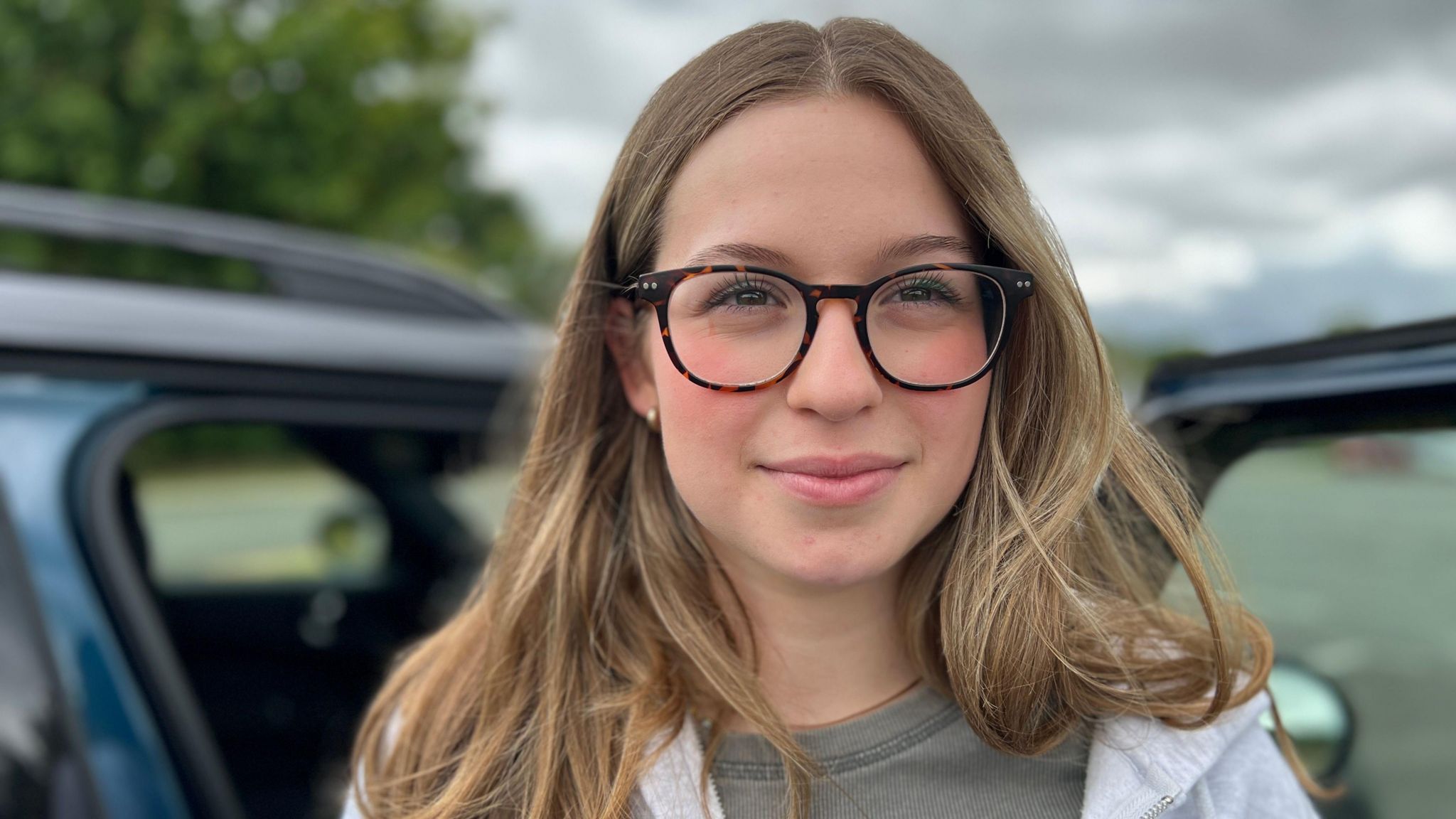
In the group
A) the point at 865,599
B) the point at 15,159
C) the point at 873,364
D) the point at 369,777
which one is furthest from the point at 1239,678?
the point at 15,159

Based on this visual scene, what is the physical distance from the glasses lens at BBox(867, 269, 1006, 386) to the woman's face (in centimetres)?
3

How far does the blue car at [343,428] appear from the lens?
158 cm

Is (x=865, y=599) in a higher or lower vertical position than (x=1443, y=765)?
higher

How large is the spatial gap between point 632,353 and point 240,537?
172 inches

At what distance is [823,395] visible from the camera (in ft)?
3.92

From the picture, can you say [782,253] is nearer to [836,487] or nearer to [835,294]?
[835,294]

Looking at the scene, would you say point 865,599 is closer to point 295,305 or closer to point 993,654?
point 993,654

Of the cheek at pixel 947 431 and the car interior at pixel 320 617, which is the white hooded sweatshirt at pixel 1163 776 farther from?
the car interior at pixel 320 617

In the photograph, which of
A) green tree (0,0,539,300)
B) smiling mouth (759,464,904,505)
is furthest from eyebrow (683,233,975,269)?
green tree (0,0,539,300)

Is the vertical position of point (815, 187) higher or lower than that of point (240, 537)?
higher

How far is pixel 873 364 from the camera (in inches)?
48.0

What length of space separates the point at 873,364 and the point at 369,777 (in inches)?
36.0

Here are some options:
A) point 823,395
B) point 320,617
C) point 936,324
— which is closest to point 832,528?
point 823,395

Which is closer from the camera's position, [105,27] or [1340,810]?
[1340,810]
